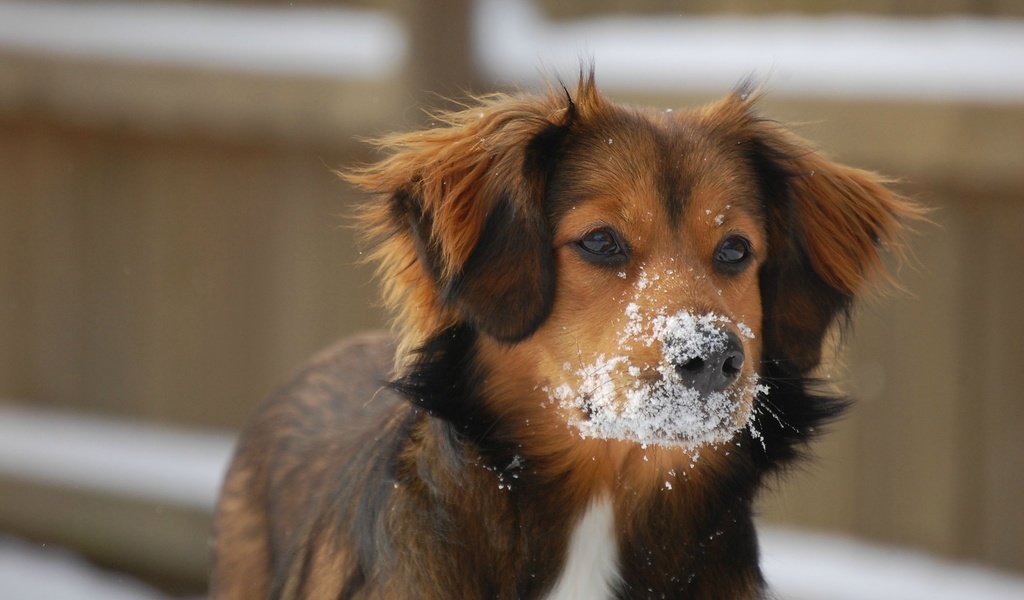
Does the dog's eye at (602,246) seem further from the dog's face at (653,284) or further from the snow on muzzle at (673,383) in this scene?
the snow on muzzle at (673,383)

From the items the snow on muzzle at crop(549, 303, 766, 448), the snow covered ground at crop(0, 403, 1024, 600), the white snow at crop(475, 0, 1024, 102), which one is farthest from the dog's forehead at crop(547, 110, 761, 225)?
the snow covered ground at crop(0, 403, 1024, 600)

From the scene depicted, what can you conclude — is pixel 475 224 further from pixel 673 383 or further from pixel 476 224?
pixel 673 383

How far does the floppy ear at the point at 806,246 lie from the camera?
135 inches

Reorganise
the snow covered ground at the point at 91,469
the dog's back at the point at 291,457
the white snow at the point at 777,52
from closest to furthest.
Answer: the dog's back at the point at 291,457
the white snow at the point at 777,52
the snow covered ground at the point at 91,469

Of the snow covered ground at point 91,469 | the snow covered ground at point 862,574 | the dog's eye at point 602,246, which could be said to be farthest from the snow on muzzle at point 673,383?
the snow covered ground at point 91,469

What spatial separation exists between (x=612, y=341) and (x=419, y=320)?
555 millimetres

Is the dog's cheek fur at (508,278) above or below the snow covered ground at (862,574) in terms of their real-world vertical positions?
above

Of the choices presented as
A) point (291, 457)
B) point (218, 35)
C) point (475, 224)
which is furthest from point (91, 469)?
point (475, 224)

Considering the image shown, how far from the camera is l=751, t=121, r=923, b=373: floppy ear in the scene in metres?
3.42

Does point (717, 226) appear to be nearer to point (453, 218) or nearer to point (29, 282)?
point (453, 218)

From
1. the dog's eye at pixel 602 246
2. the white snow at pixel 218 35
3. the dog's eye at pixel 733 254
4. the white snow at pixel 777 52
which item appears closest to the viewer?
the dog's eye at pixel 602 246

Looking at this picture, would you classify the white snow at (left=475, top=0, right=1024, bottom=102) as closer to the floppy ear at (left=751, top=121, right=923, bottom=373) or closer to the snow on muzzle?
the floppy ear at (left=751, top=121, right=923, bottom=373)

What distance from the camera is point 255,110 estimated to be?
22.5 feet

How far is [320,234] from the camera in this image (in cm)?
693
